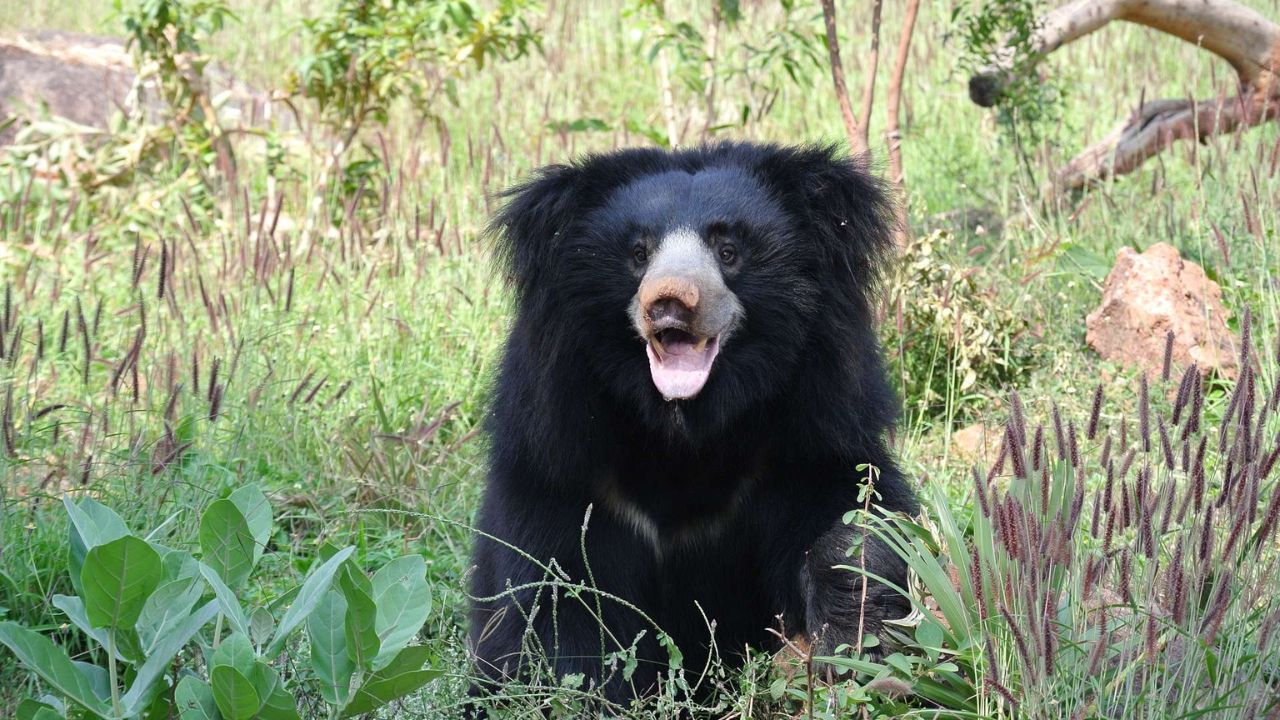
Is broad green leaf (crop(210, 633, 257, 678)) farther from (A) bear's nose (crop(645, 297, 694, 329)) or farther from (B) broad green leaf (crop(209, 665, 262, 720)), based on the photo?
(A) bear's nose (crop(645, 297, 694, 329))

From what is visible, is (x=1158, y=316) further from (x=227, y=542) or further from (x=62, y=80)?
(x=62, y=80)

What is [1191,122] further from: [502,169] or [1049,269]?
[502,169]

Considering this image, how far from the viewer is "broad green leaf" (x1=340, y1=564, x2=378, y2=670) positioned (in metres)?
2.34

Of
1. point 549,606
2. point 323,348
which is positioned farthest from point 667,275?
point 323,348

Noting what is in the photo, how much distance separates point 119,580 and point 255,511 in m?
0.37

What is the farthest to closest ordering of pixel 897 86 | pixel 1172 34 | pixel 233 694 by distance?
pixel 1172 34
pixel 897 86
pixel 233 694

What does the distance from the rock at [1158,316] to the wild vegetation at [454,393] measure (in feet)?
0.32

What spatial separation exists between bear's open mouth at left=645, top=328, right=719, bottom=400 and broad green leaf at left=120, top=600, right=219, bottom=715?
1.06 metres

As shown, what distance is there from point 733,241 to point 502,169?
403 centimetres

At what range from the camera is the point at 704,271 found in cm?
312

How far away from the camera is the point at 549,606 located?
3252 millimetres

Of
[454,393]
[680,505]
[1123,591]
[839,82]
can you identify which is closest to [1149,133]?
[839,82]

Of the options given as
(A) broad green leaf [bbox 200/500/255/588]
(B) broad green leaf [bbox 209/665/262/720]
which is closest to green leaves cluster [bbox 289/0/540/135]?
(A) broad green leaf [bbox 200/500/255/588]

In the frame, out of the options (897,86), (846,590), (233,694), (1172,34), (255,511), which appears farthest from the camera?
(1172,34)
